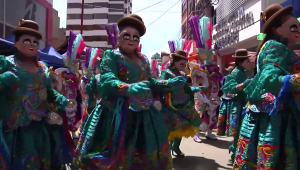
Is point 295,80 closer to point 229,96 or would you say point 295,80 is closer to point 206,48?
point 229,96

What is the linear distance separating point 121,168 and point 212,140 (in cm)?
452

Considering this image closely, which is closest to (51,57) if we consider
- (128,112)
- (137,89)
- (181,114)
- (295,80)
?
(181,114)

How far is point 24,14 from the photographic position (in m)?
10.7

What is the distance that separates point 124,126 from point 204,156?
119 inches

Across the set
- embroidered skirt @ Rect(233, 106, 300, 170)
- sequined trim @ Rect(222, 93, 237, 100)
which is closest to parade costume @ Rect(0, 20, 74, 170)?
embroidered skirt @ Rect(233, 106, 300, 170)

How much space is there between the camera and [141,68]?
2.95m

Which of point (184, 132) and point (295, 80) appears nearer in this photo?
point (295, 80)

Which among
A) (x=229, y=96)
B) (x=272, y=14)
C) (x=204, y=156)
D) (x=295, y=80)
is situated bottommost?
(x=204, y=156)

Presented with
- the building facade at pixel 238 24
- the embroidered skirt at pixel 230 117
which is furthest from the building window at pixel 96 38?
the embroidered skirt at pixel 230 117

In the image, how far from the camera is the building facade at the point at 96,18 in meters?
47.4

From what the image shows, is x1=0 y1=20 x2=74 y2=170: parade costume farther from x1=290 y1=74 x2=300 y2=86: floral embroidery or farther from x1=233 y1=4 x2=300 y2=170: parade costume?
x1=290 y1=74 x2=300 y2=86: floral embroidery

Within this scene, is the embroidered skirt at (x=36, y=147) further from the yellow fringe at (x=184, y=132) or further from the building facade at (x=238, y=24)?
the building facade at (x=238, y=24)

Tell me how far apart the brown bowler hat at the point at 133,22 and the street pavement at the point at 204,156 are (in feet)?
8.06

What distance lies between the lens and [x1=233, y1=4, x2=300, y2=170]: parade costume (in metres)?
2.36
